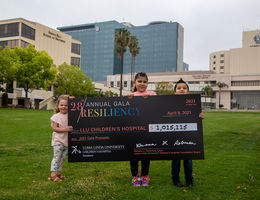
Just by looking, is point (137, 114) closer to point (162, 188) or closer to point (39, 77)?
point (162, 188)

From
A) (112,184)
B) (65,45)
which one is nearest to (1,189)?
(112,184)

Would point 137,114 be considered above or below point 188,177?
above

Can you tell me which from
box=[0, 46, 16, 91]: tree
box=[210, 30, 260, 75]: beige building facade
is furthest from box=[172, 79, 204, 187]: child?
box=[210, 30, 260, 75]: beige building facade

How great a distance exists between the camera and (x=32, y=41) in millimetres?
60000

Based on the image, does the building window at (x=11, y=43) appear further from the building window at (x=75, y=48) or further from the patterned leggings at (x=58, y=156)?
the patterned leggings at (x=58, y=156)

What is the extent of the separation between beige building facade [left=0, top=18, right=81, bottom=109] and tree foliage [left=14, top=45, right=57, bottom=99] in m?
11.7

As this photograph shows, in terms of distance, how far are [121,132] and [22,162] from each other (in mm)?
3751

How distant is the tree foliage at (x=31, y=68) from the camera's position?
41781 millimetres

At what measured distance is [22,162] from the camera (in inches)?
283

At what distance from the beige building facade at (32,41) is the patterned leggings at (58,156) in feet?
167

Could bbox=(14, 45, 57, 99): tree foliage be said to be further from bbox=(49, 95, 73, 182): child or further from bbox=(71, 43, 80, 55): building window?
bbox=(49, 95, 73, 182): child

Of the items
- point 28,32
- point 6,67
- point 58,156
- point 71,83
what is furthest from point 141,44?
point 58,156

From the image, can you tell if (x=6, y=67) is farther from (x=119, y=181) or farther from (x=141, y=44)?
(x=141, y=44)

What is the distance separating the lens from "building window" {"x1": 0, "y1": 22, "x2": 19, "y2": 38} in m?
55.9
